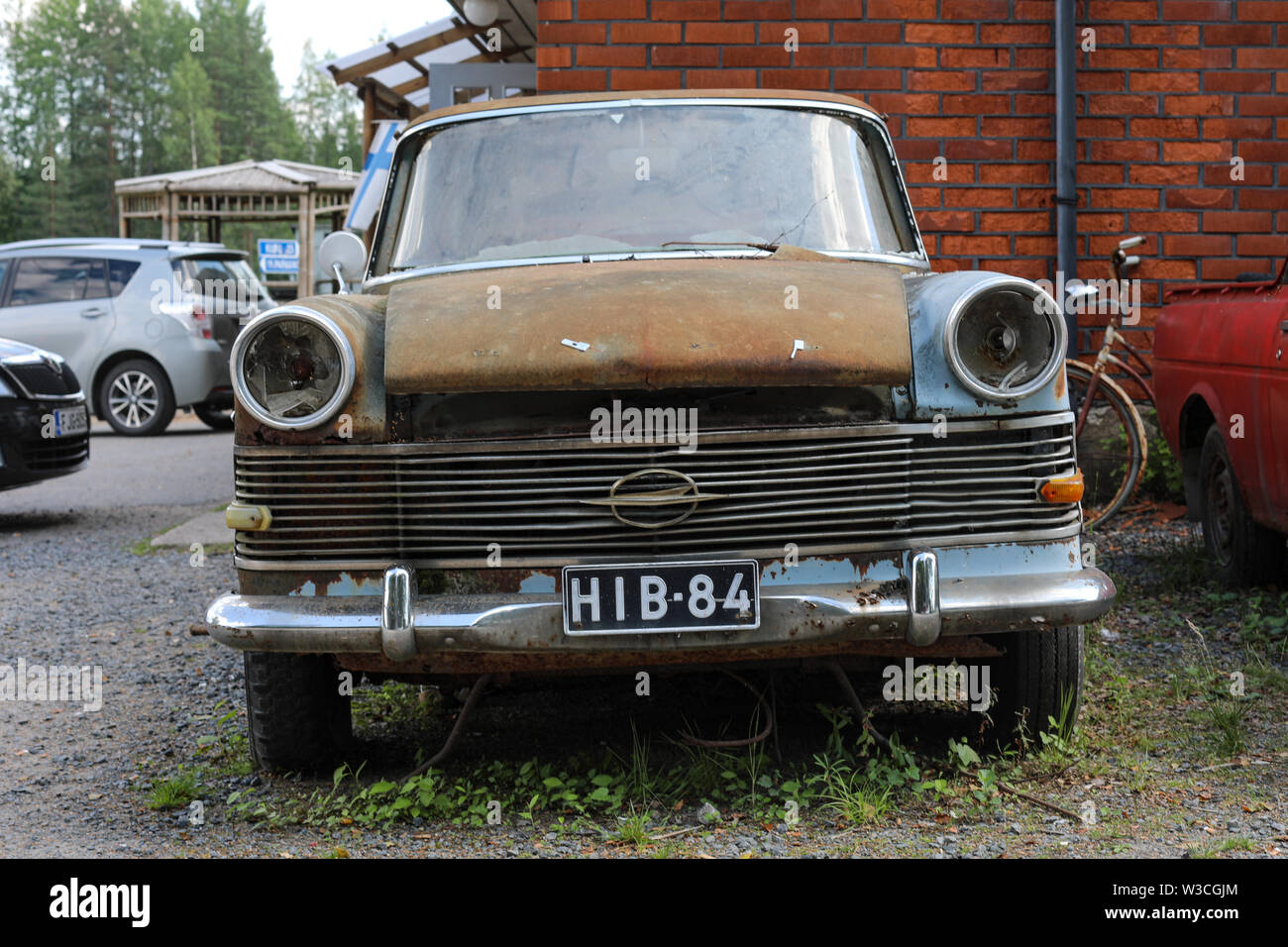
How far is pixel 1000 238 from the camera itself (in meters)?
7.13

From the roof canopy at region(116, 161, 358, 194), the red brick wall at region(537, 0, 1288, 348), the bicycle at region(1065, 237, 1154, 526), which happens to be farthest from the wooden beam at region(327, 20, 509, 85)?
the roof canopy at region(116, 161, 358, 194)

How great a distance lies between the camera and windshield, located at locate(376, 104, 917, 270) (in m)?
3.97

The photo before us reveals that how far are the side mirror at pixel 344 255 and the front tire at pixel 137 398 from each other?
942cm

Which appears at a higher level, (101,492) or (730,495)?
(730,495)

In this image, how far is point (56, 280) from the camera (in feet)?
42.5

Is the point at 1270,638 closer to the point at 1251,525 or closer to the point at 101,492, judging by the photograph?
the point at 1251,525

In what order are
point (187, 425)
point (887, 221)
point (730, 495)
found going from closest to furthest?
point (730, 495)
point (887, 221)
point (187, 425)

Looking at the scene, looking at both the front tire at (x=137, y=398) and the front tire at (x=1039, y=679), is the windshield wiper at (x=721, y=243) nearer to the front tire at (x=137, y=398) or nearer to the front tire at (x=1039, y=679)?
the front tire at (x=1039, y=679)

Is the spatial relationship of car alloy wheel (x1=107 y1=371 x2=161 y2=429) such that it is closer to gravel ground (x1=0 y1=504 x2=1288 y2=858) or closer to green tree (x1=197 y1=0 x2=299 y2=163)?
gravel ground (x1=0 y1=504 x2=1288 y2=858)

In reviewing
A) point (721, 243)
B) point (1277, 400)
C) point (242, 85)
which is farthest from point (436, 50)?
point (242, 85)

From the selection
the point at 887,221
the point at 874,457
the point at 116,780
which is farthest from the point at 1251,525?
the point at 116,780

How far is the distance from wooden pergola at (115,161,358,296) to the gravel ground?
16548 mm

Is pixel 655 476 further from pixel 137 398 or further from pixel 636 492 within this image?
pixel 137 398
